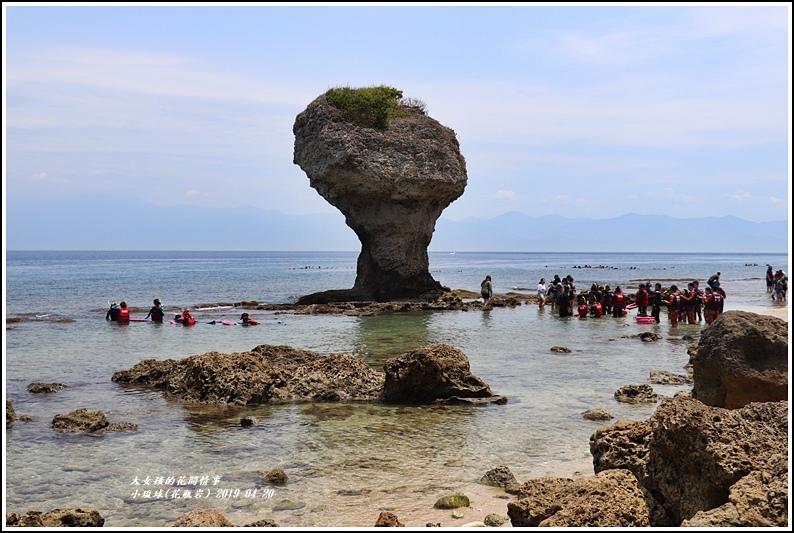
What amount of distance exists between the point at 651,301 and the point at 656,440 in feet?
90.2

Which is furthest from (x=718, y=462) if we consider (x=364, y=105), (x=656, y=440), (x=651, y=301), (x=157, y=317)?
(x=364, y=105)

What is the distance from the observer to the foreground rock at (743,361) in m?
9.85

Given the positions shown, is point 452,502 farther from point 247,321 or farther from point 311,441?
point 247,321

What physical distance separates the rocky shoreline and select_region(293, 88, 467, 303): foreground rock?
72.8ft

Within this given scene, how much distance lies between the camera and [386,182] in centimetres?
3512

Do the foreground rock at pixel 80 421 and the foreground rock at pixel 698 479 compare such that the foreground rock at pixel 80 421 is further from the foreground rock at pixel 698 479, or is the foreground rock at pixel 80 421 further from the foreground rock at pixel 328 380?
the foreground rock at pixel 698 479

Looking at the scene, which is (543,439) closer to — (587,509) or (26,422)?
(587,509)

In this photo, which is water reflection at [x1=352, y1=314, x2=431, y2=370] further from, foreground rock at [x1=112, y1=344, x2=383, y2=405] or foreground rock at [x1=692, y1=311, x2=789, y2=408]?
foreground rock at [x1=692, y1=311, x2=789, y2=408]

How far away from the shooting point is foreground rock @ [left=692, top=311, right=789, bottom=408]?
9.85 metres

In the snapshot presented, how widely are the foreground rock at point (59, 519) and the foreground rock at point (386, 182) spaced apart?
93.2ft

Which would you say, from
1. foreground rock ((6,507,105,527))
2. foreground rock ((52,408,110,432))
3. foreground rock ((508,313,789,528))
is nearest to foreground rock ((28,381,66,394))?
foreground rock ((52,408,110,432))

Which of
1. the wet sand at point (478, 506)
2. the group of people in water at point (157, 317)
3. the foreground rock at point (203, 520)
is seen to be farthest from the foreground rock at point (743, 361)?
the group of people in water at point (157, 317)

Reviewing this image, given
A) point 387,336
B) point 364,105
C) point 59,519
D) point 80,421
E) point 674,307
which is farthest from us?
point 364,105

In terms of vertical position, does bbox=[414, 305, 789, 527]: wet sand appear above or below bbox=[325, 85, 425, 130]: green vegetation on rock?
below
